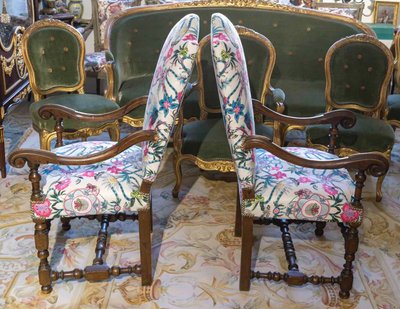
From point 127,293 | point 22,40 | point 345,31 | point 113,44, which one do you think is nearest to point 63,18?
point 113,44

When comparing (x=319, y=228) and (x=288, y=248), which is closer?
(x=288, y=248)

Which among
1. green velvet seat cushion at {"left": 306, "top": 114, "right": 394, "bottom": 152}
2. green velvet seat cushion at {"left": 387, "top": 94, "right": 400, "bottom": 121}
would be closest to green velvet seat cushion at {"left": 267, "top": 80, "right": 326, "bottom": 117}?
green velvet seat cushion at {"left": 387, "top": 94, "right": 400, "bottom": 121}

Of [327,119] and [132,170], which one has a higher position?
[327,119]

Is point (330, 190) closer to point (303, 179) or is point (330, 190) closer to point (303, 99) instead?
point (303, 179)

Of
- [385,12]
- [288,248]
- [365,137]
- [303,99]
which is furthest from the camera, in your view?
[385,12]

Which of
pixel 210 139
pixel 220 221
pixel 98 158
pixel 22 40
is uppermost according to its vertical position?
pixel 22 40

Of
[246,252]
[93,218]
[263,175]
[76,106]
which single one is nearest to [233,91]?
[263,175]

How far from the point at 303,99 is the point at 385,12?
3.01 metres

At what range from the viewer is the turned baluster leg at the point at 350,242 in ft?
6.95

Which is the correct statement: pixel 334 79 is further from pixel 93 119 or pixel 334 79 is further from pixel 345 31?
pixel 93 119

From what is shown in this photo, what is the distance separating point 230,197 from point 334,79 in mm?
1074

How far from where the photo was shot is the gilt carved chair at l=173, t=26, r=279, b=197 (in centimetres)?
291

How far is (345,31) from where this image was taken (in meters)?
4.07

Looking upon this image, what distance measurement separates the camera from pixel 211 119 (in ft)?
10.6
